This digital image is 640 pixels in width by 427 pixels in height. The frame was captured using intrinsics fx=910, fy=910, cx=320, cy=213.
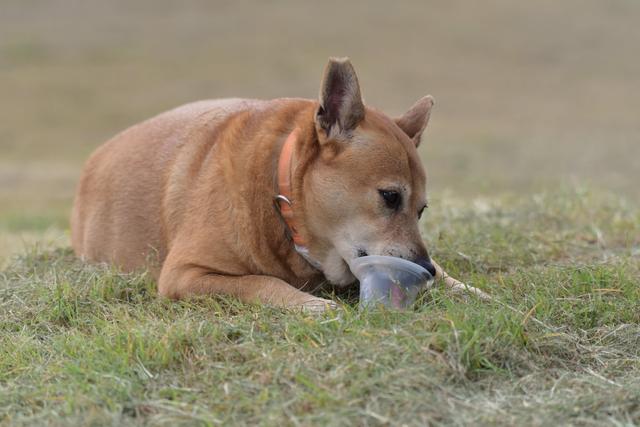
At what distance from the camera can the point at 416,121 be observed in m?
5.18

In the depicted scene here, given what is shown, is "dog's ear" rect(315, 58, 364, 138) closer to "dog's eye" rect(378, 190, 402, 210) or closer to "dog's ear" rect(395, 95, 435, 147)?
"dog's eye" rect(378, 190, 402, 210)

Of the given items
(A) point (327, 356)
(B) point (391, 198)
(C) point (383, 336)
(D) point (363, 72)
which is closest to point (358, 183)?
(B) point (391, 198)

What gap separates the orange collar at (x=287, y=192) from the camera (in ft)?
15.7

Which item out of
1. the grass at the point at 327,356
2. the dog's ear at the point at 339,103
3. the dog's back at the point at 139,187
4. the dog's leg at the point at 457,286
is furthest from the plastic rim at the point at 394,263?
the dog's back at the point at 139,187

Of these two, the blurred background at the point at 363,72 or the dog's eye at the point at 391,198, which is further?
the blurred background at the point at 363,72

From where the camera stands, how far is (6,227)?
10.4 metres

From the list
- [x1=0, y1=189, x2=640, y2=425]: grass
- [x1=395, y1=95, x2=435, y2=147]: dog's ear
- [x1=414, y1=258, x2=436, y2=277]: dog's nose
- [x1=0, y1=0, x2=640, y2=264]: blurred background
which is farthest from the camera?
[x1=0, y1=0, x2=640, y2=264]: blurred background

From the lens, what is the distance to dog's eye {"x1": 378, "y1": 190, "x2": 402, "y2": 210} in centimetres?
455

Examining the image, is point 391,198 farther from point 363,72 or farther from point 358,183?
point 363,72

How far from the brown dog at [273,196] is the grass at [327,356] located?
0.77ft

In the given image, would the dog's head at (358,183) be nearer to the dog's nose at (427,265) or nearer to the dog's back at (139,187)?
the dog's nose at (427,265)

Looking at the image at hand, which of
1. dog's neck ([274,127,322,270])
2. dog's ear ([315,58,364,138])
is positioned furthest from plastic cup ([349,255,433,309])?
dog's ear ([315,58,364,138])

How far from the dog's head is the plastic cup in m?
0.11

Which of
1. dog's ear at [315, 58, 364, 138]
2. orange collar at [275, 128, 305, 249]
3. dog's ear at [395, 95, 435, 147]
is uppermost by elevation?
dog's ear at [315, 58, 364, 138]
